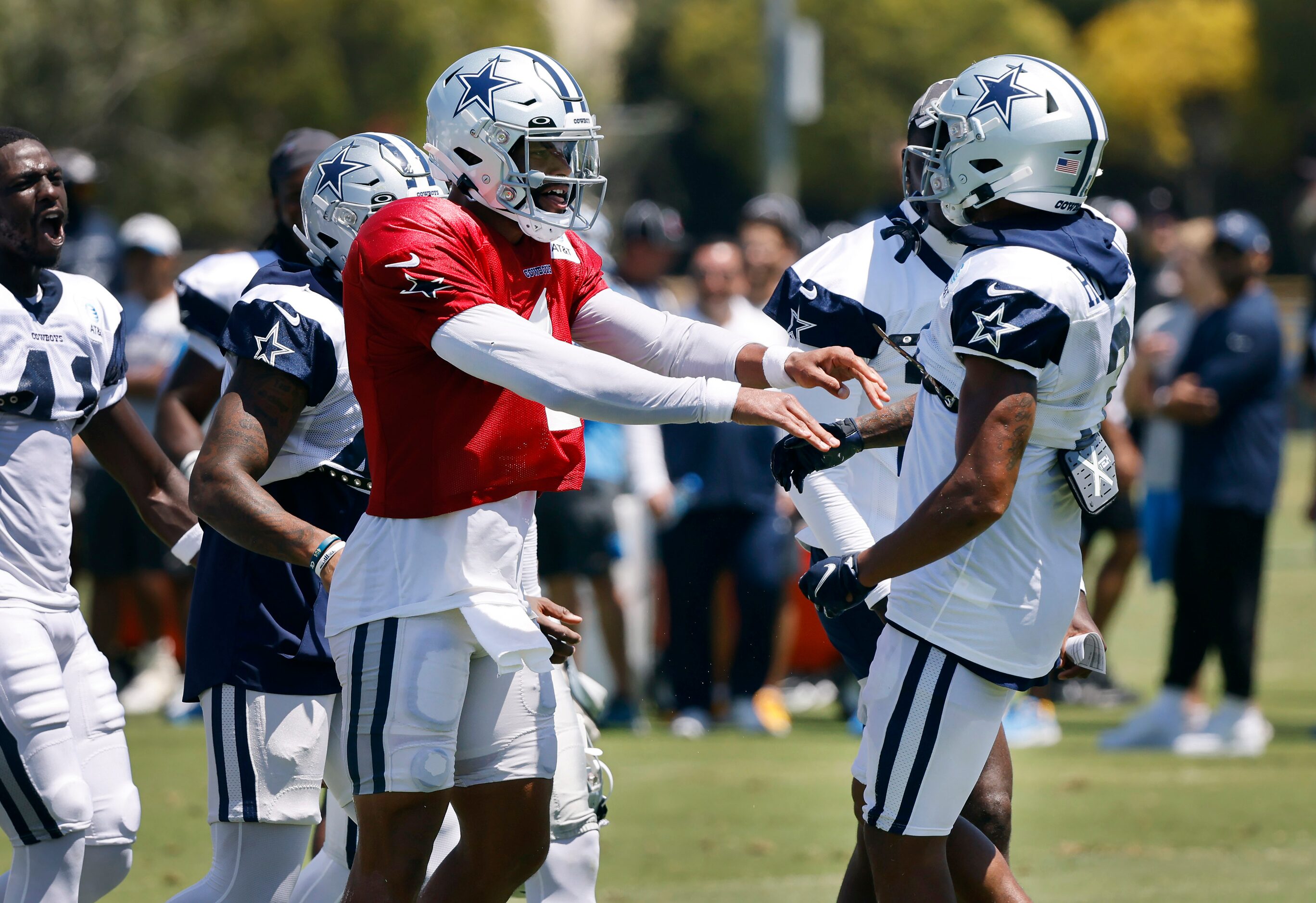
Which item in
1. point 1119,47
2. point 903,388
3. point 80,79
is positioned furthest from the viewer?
point 1119,47

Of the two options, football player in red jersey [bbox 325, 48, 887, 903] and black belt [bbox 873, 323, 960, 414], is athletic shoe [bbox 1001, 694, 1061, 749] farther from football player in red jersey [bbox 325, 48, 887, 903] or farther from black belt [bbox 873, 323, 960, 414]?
football player in red jersey [bbox 325, 48, 887, 903]

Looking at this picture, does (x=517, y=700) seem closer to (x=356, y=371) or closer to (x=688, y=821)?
(x=356, y=371)

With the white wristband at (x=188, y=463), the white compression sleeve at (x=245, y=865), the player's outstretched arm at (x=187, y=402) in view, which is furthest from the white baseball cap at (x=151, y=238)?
the white compression sleeve at (x=245, y=865)

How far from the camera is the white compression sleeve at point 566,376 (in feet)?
11.5

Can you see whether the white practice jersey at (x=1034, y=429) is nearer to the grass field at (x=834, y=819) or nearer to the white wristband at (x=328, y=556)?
the white wristband at (x=328, y=556)

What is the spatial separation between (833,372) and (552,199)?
720 mm

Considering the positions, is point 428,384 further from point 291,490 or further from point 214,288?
point 214,288

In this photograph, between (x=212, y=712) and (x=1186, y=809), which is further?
(x=1186, y=809)

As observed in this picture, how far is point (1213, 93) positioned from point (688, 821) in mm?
40181

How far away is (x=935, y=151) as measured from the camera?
396 centimetres

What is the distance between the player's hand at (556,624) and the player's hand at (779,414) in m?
0.59

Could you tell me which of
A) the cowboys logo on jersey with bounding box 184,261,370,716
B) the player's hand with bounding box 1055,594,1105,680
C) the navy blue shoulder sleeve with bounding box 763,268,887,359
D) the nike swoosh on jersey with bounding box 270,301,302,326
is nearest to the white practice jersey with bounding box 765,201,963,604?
the navy blue shoulder sleeve with bounding box 763,268,887,359

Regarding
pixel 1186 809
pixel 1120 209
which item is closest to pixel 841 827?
pixel 1186 809

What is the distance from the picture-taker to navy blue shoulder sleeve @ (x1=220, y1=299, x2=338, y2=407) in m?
4.07
